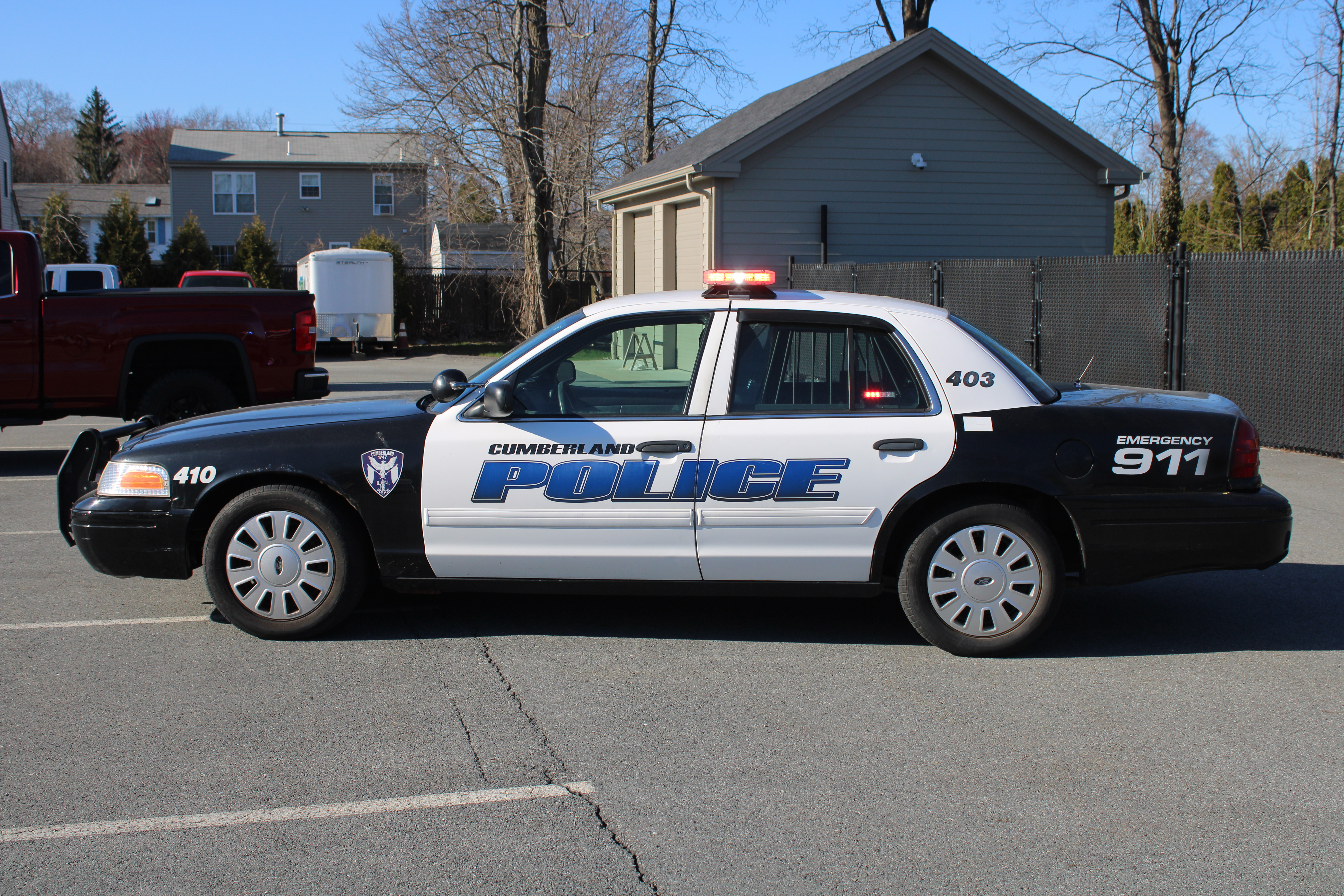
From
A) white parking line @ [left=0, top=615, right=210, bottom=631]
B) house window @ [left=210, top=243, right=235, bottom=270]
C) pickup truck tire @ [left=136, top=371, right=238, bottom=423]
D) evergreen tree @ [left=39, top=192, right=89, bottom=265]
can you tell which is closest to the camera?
white parking line @ [left=0, top=615, right=210, bottom=631]

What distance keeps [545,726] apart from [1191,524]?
9.43 feet

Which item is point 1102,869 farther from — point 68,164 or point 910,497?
point 68,164

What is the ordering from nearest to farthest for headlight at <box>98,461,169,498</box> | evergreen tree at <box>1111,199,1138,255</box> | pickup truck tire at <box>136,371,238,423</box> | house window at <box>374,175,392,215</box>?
headlight at <box>98,461,169,498</box> → pickup truck tire at <box>136,371,238,423</box> → evergreen tree at <box>1111,199,1138,255</box> → house window at <box>374,175,392,215</box>

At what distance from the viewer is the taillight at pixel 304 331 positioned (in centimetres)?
1076

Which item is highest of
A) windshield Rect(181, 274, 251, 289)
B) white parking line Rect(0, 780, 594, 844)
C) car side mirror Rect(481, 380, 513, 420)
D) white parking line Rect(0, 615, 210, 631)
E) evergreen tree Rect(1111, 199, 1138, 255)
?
evergreen tree Rect(1111, 199, 1138, 255)

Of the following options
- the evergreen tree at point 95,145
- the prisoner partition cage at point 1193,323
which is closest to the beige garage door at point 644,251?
the prisoner partition cage at point 1193,323

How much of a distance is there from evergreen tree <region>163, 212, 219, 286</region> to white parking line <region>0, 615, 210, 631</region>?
27.8m

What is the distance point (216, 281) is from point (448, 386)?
20.6 metres

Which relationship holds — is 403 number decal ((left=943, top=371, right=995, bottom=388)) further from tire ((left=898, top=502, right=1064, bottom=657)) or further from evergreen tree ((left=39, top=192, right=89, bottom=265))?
evergreen tree ((left=39, top=192, right=89, bottom=265))

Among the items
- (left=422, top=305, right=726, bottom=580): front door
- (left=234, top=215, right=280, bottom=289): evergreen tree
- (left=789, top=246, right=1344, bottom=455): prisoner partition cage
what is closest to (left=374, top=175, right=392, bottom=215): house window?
Answer: (left=234, top=215, right=280, bottom=289): evergreen tree

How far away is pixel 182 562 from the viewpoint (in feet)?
16.7

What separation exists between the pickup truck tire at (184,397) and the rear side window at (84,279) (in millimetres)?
10346

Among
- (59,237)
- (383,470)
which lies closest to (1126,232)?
(59,237)

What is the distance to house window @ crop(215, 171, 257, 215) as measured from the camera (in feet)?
142
